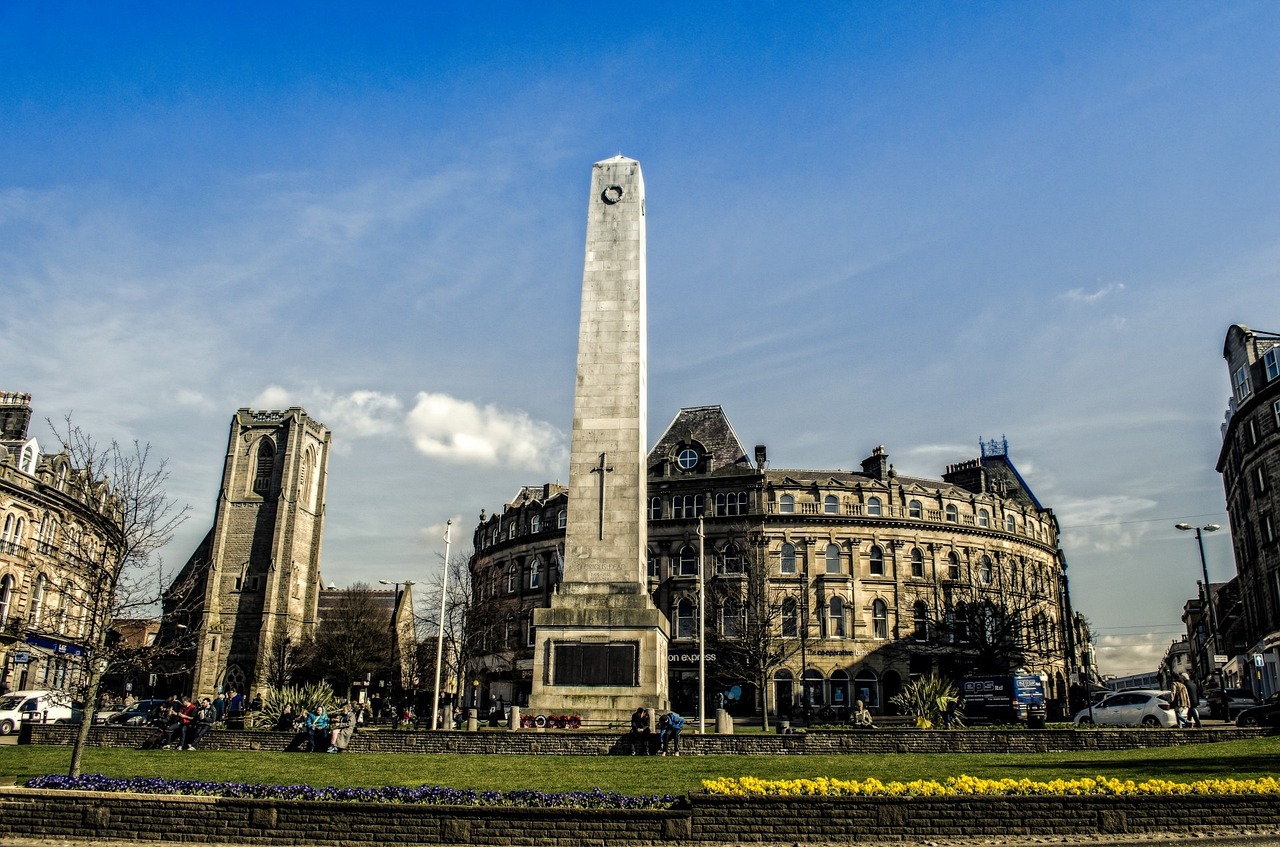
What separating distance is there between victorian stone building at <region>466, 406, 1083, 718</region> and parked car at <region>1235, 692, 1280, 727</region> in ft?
79.6

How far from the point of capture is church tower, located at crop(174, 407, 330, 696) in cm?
8338

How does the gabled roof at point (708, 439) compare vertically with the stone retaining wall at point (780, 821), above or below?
above

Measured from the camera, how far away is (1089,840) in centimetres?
1203

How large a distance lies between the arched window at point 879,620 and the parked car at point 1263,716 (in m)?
30.4

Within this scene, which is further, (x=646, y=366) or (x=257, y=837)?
(x=646, y=366)

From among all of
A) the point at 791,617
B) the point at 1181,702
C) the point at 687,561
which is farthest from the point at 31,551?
the point at 1181,702

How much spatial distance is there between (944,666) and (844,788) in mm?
50267

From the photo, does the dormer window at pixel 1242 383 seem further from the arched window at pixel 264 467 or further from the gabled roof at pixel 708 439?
the arched window at pixel 264 467

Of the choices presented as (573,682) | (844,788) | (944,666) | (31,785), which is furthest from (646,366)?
(944,666)

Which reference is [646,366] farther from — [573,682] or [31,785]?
[31,785]

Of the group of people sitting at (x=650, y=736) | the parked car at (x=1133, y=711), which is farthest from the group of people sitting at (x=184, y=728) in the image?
the parked car at (x=1133, y=711)

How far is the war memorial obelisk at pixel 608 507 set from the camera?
2328 centimetres

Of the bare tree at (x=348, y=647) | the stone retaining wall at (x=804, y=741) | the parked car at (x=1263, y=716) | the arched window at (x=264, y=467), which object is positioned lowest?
the stone retaining wall at (x=804, y=741)

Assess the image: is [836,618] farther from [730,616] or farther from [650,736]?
[650,736]
